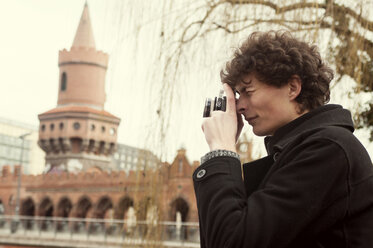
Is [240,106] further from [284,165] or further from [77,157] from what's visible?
[77,157]

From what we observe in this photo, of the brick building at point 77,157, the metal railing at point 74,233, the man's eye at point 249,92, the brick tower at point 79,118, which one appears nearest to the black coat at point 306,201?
the man's eye at point 249,92

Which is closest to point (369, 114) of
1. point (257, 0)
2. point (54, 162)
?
point (257, 0)

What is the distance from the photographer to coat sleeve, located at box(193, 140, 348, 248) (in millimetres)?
673

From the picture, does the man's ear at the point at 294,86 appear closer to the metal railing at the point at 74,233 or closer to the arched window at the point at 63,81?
the metal railing at the point at 74,233

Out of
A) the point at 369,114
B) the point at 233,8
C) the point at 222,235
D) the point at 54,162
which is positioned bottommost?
the point at 222,235

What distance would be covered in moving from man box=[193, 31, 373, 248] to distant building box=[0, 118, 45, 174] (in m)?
45.7

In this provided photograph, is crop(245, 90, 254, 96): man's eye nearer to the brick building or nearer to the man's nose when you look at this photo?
the man's nose

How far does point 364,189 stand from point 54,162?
104 feet

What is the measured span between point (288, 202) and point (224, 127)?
0.59ft

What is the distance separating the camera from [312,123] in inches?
30.1

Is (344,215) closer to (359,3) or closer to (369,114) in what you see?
(359,3)

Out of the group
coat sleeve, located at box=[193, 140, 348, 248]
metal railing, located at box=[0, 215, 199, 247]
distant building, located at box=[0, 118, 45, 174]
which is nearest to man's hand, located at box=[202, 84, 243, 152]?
coat sleeve, located at box=[193, 140, 348, 248]

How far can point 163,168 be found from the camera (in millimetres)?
2613

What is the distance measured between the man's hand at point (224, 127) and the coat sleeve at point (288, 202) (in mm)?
109
